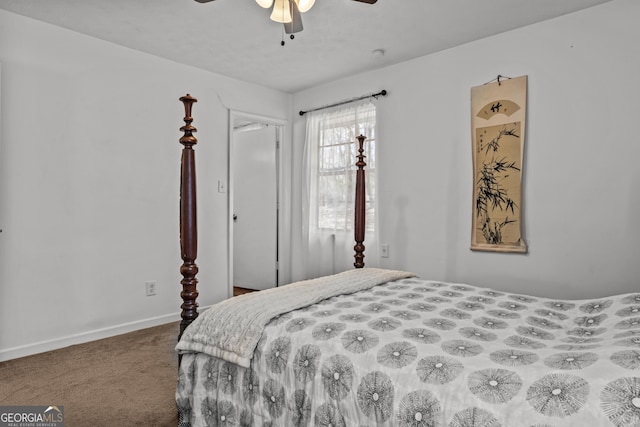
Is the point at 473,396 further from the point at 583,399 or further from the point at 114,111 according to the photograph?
the point at 114,111

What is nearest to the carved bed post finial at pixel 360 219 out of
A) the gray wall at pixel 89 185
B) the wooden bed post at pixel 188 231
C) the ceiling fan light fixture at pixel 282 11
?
the ceiling fan light fixture at pixel 282 11

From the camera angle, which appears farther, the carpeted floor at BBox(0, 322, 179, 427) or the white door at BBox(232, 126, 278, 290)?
the white door at BBox(232, 126, 278, 290)

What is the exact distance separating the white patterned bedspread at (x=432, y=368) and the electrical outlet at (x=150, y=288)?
1.86 meters

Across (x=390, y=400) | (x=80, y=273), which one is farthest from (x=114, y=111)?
(x=390, y=400)

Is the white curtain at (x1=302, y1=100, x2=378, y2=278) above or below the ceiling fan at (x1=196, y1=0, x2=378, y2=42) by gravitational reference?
below

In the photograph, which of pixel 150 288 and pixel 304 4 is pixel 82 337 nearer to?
pixel 150 288

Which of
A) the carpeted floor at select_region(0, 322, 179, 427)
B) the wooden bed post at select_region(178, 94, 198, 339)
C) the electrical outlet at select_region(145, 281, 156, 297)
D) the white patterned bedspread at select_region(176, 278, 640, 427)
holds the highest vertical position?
the wooden bed post at select_region(178, 94, 198, 339)

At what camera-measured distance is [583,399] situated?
948 millimetres

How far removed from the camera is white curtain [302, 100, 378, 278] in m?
3.82

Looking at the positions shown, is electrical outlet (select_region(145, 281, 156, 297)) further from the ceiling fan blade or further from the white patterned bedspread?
the ceiling fan blade

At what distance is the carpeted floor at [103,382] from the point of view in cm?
196

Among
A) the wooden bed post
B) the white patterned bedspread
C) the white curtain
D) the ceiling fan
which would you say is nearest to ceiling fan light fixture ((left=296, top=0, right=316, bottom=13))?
the ceiling fan

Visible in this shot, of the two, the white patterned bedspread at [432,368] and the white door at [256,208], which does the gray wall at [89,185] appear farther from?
the white patterned bedspread at [432,368]

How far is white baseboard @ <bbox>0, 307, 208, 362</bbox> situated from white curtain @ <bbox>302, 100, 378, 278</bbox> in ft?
5.12
